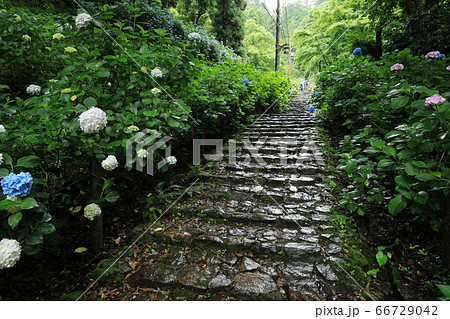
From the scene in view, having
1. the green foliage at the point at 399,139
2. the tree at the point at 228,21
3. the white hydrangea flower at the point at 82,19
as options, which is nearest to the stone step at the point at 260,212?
the green foliage at the point at 399,139

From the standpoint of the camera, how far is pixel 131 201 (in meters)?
2.88

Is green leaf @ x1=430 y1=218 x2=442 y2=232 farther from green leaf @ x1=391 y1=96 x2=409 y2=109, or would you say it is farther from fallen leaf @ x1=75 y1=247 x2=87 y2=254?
fallen leaf @ x1=75 y1=247 x2=87 y2=254

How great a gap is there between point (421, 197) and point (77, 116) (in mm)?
2640

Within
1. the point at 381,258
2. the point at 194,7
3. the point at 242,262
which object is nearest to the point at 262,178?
the point at 242,262

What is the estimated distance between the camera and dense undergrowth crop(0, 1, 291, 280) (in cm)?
163

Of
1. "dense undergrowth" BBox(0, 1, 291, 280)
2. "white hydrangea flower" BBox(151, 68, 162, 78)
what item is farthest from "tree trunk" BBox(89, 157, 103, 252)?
"white hydrangea flower" BBox(151, 68, 162, 78)

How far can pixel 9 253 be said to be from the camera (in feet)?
4.45

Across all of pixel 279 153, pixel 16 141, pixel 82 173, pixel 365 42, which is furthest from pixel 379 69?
pixel 365 42

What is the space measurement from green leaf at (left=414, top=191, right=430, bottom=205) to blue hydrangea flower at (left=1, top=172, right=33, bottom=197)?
2522mm

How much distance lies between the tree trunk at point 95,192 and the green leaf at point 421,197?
2446 mm

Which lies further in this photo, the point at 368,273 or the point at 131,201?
the point at 131,201

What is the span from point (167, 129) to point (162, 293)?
1.54 meters

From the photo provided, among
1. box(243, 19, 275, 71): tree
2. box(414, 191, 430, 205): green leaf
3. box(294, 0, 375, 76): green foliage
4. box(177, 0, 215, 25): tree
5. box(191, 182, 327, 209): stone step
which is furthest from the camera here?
box(243, 19, 275, 71): tree

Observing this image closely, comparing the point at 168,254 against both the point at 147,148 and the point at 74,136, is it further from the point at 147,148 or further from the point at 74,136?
the point at 74,136
